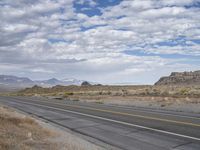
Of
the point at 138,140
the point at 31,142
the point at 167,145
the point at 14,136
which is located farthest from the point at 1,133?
the point at 167,145

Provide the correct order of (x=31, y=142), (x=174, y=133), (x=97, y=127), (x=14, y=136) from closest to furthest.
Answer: (x=31, y=142) → (x=14, y=136) → (x=174, y=133) → (x=97, y=127)

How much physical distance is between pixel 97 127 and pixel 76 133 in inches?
66.6

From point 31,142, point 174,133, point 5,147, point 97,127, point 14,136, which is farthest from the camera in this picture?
point 97,127

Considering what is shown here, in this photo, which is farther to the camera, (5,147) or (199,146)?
(199,146)

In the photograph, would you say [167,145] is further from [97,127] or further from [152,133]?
[97,127]

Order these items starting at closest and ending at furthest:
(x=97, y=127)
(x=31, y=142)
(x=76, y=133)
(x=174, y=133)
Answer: (x=31, y=142), (x=174, y=133), (x=76, y=133), (x=97, y=127)

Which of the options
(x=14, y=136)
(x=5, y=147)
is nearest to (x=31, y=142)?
(x=14, y=136)

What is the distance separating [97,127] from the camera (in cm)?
1554

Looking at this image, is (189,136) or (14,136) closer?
(14,136)

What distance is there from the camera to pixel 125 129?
1447 centimetres

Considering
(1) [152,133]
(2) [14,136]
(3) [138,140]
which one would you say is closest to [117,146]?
(3) [138,140]

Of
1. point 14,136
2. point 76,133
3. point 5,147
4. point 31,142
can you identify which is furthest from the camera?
point 76,133

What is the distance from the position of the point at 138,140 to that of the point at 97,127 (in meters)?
4.10

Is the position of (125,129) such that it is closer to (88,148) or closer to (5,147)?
(88,148)
